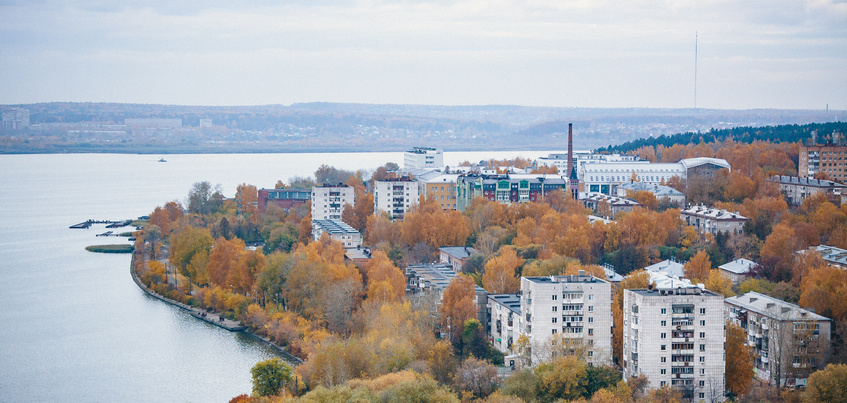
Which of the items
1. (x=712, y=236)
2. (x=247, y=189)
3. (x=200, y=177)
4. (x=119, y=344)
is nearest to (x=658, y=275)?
(x=712, y=236)

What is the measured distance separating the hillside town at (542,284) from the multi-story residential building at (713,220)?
5cm

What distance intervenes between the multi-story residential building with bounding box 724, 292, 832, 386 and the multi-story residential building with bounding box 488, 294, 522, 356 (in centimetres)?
308

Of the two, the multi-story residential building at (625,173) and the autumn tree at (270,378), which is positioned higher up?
the multi-story residential building at (625,173)

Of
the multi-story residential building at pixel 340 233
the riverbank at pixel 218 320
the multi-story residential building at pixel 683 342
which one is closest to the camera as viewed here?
the multi-story residential building at pixel 683 342

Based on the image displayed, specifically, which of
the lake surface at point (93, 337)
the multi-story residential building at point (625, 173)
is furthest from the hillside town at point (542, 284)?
the multi-story residential building at point (625, 173)

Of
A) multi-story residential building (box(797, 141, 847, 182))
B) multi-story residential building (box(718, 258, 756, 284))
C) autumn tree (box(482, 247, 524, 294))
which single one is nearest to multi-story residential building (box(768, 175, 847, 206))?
multi-story residential building (box(797, 141, 847, 182))

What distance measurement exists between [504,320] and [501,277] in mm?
2694

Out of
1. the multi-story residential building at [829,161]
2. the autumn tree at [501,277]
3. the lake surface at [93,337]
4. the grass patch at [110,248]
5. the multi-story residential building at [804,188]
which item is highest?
the multi-story residential building at [829,161]

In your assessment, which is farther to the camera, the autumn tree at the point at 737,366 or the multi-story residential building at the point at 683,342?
the autumn tree at the point at 737,366

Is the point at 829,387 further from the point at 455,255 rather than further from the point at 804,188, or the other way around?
the point at 804,188

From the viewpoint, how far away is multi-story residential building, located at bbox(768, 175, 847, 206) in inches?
995

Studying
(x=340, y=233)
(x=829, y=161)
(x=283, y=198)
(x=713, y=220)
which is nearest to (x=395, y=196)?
(x=340, y=233)

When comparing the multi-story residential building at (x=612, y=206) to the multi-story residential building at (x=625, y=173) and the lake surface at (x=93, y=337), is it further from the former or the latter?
the lake surface at (x=93, y=337)

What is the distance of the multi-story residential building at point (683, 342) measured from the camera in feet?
38.7
